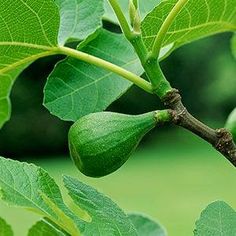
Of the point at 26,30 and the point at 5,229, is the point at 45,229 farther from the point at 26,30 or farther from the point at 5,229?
the point at 26,30

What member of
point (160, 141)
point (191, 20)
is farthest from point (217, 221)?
point (160, 141)

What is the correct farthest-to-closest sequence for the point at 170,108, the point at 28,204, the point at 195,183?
the point at 195,183 < the point at 170,108 < the point at 28,204

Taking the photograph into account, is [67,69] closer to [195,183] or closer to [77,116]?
[77,116]

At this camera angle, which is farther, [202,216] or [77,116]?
[77,116]

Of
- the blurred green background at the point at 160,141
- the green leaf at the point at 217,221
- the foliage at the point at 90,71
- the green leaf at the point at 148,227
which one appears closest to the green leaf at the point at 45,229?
the foliage at the point at 90,71

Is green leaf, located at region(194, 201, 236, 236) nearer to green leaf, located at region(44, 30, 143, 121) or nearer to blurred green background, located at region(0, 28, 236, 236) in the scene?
green leaf, located at region(44, 30, 143, 121)

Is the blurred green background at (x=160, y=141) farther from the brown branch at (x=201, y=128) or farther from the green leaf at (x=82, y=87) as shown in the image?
the brown branch at (x=201, y=128)

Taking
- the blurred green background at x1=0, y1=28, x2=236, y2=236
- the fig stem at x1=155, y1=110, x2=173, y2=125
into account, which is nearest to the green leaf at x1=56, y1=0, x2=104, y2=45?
the fig stem at x1=155, y1=110, x2=173, y2=125

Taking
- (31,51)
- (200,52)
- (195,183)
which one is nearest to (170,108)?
(31,51)
